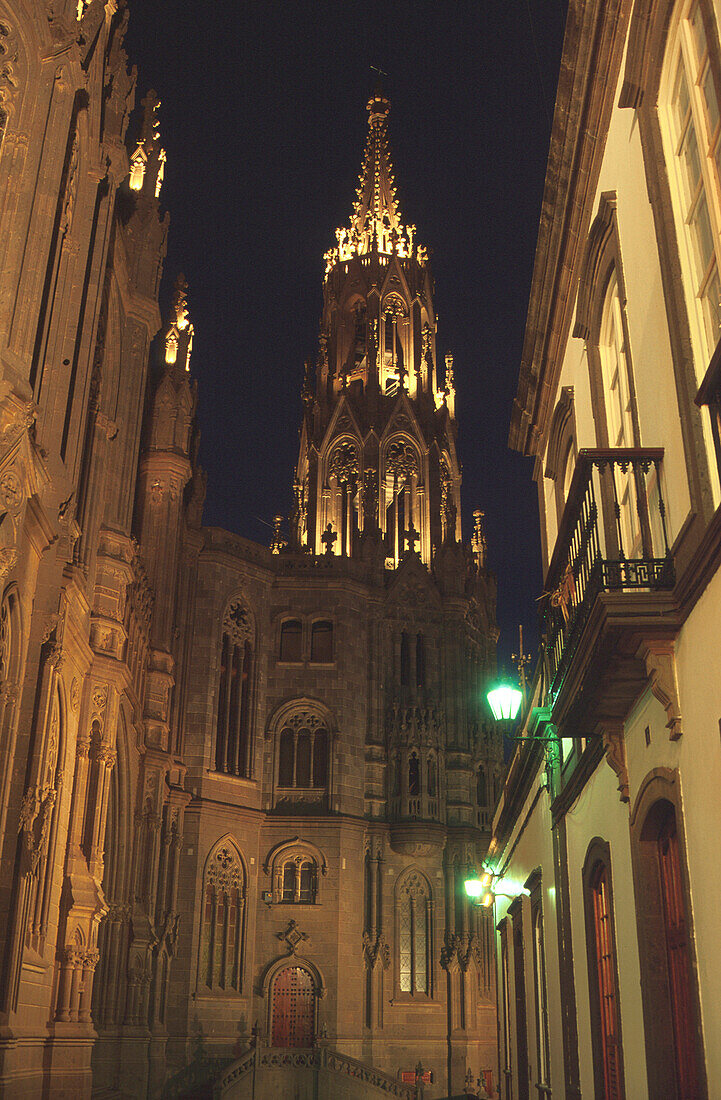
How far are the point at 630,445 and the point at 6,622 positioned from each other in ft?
32.5

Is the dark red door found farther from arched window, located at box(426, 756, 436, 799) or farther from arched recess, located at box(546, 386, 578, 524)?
arched window, located at box(426, 756, 436, 799)

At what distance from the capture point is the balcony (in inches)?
350

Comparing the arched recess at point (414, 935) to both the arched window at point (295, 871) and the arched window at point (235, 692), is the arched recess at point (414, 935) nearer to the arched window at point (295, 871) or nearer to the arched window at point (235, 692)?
the arched window at point (295, 871)

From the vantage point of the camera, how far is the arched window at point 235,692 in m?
42.5

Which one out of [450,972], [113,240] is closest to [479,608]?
[450,972]

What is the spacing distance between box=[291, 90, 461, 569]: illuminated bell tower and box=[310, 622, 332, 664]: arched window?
413cm

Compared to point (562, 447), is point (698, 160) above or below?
below

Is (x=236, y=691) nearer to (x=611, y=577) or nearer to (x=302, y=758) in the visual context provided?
(x=302, y=758)

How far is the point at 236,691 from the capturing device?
43.6 m

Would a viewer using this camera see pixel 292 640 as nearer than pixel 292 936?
No

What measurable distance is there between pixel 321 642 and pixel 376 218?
1270 inches

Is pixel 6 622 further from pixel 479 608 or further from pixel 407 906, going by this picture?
pixel 479 608

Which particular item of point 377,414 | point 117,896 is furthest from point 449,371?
point 117,896

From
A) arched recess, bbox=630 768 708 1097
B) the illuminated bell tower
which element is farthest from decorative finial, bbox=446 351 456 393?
arched recess, bbox=630 768 708 1097
